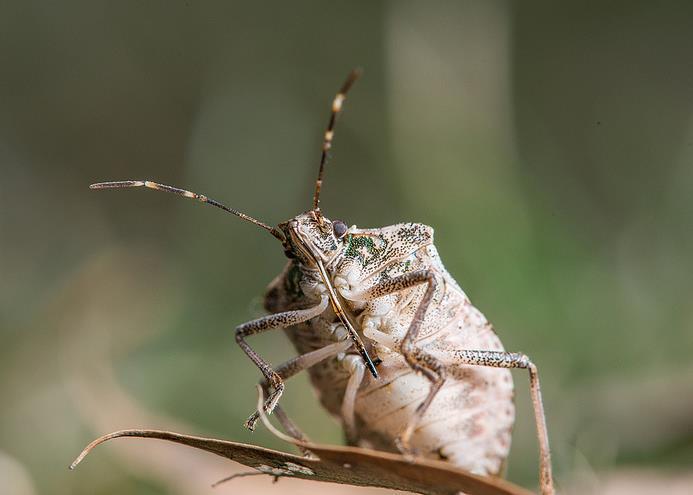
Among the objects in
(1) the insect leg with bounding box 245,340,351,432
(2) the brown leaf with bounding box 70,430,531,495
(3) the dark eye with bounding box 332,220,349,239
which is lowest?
(2) the brown leaf with bounding box 70,430,531,495

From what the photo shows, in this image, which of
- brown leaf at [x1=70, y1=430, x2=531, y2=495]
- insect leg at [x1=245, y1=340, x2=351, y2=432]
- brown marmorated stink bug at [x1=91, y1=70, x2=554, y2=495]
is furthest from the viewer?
insect leg at [x1=245, y1=340, x2=351, y2=432]

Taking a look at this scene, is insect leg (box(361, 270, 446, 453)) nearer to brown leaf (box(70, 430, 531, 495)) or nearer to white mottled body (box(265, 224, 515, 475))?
white mottled body (box(265, 224, 515, 475))

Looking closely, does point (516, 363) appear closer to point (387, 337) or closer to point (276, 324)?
point (387, 337)

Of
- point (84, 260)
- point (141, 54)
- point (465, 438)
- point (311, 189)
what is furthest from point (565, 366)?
point (141, 54)

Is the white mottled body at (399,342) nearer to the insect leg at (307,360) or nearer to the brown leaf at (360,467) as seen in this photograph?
the insect leg at (307,360)

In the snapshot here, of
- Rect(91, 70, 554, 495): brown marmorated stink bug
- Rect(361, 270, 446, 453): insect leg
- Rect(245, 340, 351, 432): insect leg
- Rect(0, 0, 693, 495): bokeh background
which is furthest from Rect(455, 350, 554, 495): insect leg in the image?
Rect(0, 0, 693, 495): bokeh background

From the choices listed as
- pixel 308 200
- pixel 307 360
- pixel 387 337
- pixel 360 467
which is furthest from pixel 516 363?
pixel 308 200
